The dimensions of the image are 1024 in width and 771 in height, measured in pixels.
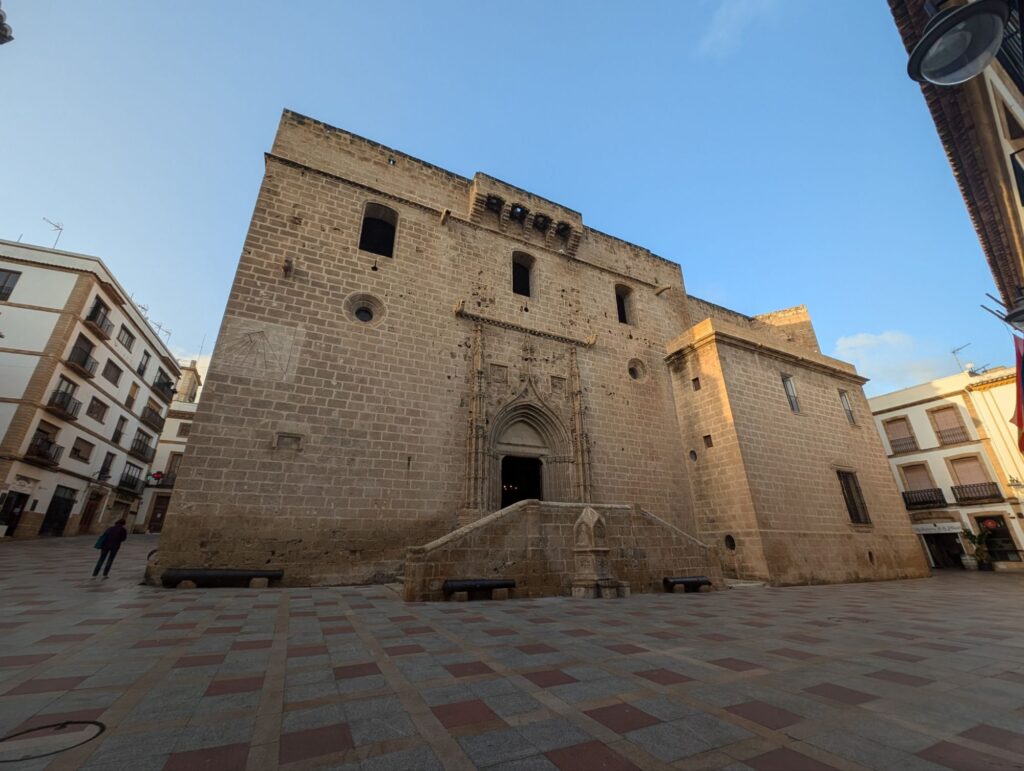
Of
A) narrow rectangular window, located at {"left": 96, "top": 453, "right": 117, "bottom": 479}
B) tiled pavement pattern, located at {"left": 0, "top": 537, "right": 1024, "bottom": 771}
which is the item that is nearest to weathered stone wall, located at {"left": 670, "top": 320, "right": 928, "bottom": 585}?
tiled pavement pattern, located at {"left": 0, "top": 537, "right": 1024, "bottom": 771}

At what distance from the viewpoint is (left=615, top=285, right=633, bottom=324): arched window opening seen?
50.9 feet

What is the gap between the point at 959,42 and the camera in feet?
10.5

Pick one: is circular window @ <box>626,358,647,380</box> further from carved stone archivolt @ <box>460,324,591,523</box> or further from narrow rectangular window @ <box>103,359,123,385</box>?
narrow rectangular window @ <box>103,359,123,385</box>

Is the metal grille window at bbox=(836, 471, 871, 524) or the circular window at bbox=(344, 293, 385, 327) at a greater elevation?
the circular window at bbox=(344, 293, 385, 327)

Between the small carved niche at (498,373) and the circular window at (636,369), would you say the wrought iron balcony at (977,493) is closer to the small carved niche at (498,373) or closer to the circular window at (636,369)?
the circular window at (636,369)

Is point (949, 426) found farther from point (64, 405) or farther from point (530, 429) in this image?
point (64, 405)

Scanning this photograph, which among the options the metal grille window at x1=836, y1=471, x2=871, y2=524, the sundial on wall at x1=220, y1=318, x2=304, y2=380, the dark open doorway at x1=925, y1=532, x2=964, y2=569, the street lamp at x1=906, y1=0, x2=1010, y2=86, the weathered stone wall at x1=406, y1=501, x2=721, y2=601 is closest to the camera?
the street lamp at x1=906, y1=0, x2=1010, y2=86

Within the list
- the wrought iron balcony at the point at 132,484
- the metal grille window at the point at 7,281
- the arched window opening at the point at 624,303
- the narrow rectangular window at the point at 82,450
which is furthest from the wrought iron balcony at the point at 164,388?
the arched window opening at the point at 624,303

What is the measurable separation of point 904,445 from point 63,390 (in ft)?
136

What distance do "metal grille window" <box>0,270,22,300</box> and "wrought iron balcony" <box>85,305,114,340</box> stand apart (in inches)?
106

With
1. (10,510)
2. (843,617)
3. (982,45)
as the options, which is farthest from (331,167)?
(10,510)

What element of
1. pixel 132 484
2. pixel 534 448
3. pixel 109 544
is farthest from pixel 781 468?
pixel 132 484

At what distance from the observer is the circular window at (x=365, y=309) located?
416 inches

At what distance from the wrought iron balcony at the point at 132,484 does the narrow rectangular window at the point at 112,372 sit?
5.82 m
